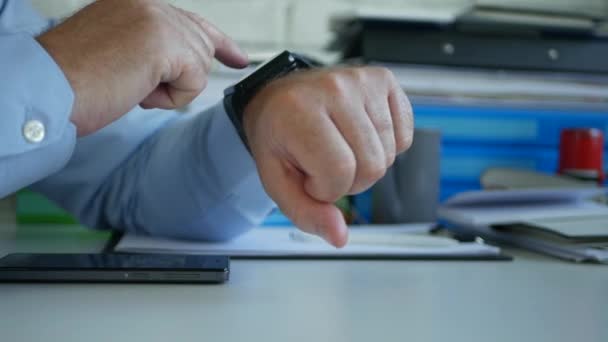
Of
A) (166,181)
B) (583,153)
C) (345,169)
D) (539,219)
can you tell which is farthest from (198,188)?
(583,153)

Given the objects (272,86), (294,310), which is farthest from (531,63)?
(294,310)

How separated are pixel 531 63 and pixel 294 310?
0.70 metres

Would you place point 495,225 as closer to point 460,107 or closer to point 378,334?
point 460,107

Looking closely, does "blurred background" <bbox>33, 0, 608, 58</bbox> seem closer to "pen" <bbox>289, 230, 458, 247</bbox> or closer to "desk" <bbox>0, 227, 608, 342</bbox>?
"pen" <bbox>289, 230, 458, 247</bbox>

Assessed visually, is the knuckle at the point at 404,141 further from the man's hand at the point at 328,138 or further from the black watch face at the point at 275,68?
the black watch face at the point at 275,68

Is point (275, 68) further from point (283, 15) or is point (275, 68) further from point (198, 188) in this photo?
point (283, 15)

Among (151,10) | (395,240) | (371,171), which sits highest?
(151,10)

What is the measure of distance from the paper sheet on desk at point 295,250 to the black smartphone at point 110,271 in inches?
4.3

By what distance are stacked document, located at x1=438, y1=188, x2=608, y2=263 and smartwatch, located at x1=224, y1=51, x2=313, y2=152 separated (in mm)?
342

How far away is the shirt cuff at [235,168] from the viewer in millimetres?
624

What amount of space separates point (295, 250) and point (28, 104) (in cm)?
29

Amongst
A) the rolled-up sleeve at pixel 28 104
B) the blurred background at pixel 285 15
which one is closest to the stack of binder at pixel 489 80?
the blurred background at pixel 285 15

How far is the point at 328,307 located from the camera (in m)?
0.41

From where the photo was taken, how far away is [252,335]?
338mm
